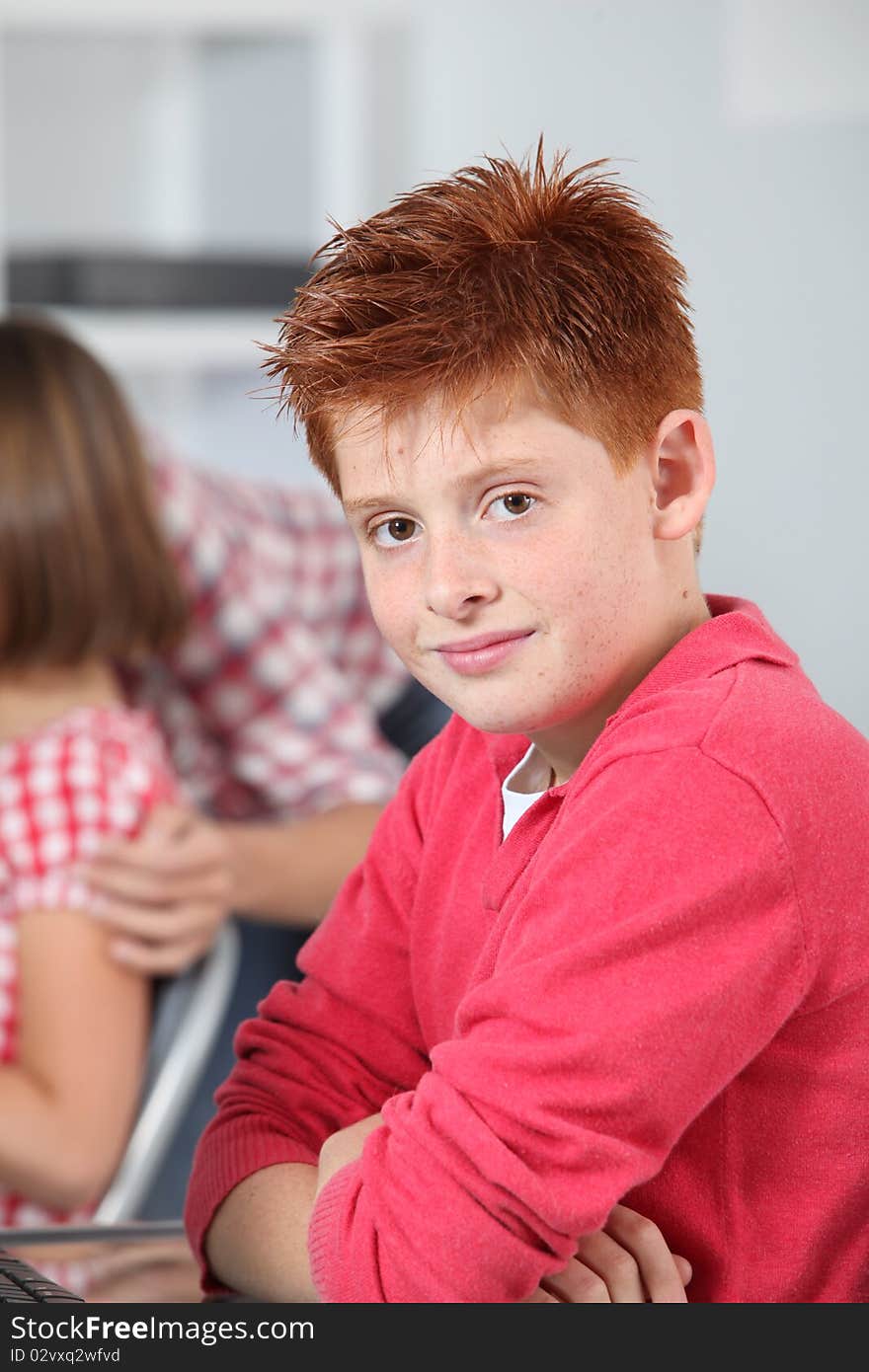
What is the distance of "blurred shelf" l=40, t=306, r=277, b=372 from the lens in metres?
2.25

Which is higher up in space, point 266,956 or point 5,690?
point 5,690

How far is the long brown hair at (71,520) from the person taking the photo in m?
1.25

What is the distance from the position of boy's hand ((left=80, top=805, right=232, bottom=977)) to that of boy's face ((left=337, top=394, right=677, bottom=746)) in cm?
61

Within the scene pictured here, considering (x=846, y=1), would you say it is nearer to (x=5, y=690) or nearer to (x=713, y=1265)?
(x=713, y=1265)

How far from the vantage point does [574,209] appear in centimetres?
54

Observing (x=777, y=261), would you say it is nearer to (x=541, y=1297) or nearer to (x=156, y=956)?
(x=541, y=1297)

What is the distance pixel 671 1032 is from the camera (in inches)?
18.2

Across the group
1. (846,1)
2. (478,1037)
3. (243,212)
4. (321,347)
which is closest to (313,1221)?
(478,1037)

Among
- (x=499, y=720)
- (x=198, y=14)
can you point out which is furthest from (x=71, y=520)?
(x=198, y=14)

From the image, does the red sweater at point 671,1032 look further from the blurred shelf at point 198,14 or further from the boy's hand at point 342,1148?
the blurred shelf at point 198,14

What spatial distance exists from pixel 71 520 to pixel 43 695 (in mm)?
139

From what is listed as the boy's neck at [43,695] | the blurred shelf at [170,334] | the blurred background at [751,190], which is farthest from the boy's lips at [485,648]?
the blurred shelf at [170,334]

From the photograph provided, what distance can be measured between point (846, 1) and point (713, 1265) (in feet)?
1.62

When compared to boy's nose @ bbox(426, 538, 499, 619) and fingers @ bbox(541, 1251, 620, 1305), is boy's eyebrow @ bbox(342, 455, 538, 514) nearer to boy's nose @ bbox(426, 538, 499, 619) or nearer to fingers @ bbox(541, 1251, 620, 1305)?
boy's nose @ bbox(426, 538, 499, 619)
